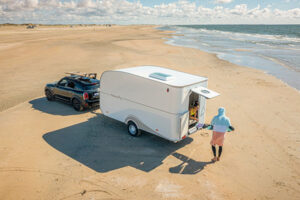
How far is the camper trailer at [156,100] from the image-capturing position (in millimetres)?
7230

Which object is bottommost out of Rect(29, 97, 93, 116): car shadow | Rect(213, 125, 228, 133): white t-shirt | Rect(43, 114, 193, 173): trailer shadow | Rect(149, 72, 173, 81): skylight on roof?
Rect(43, 114, 193, 173): trailer shadow

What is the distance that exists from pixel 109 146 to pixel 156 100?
95.3 inches

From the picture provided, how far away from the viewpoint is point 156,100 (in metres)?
7.55

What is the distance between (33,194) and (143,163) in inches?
123

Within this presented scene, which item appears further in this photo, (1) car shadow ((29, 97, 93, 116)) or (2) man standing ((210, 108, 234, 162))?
(1) car shadow ((29, 97, 93, 116))

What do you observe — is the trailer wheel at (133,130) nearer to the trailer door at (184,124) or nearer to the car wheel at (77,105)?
the trailer door at (184,124)

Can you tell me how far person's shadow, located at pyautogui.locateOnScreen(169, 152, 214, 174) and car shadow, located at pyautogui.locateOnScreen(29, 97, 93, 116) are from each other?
239 inches

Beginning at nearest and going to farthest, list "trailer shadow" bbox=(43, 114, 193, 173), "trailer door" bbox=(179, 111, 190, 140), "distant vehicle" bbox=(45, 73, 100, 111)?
"trailer shadow" bbox=(43, 114, 193, 173) < "trailer door" bbox=(179, 111, 190, 140) < "distant vehicle" bbox=(45, 73, 100, 111)

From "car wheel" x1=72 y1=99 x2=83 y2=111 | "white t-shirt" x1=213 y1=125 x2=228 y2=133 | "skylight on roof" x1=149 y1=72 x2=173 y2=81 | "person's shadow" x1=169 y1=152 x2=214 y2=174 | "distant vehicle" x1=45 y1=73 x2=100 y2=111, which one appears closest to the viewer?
"person's shadow" x1=169 y1=152 x2=214 y2=174

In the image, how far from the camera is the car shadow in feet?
36.4

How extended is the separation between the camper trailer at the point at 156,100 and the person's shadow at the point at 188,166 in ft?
2.42

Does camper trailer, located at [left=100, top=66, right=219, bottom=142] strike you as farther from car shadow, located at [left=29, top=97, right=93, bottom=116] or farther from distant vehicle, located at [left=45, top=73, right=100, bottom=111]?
car shadow, located at [left=29, top=97, right=93, bottom=116]

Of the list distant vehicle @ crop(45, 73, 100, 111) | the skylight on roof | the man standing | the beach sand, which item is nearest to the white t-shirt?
the man standing

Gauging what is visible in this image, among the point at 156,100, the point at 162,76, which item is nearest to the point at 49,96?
the point at 156,100
